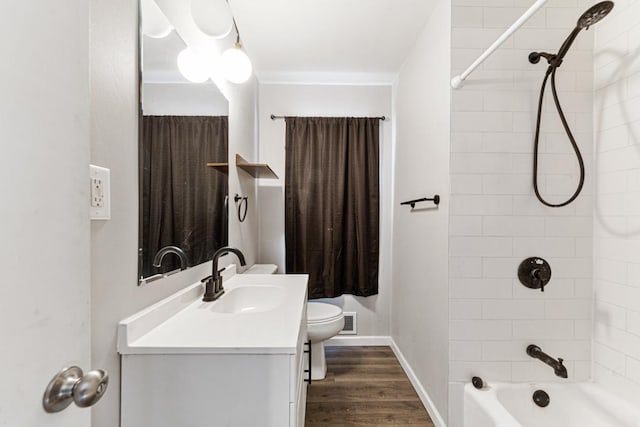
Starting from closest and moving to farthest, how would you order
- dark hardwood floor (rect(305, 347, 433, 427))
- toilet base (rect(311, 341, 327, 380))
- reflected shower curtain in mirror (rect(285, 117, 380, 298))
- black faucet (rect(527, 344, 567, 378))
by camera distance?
black faucet (rect(527, 344, 567, 378))
dark hardwood floor (rect(305, 347, 433, 427))
toilet base (rect(311, 341, 327, 380))
reflected shower curtain in mirror (rect(285, 117, 380, 298))

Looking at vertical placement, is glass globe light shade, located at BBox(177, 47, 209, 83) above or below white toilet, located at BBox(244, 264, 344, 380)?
above

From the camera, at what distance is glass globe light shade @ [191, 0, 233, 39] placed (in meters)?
1.34

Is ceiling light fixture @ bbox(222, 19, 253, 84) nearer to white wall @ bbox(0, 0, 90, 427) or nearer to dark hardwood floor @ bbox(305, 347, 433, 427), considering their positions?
white wall @ bbox(0, 0, 90, 427)

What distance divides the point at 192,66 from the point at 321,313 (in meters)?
1.73

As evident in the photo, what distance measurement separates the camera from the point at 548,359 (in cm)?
150

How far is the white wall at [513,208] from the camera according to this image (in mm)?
1589

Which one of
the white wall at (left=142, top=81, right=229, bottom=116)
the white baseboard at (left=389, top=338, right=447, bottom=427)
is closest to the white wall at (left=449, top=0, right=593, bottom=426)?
the white baseboard at (left=389, top=338, right=447, bottom=427)

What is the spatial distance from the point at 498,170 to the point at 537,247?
1.44 feet

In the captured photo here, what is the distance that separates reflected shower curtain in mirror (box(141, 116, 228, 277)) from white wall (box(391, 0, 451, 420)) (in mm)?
1220

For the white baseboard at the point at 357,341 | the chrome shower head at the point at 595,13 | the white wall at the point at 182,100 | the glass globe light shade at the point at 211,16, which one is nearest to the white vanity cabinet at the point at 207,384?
the white wall at the point at 182,100

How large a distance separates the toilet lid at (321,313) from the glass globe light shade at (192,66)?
158 centimetres

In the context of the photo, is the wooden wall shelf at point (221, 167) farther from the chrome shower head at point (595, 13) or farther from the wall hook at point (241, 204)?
the chrome shower head at point (595, 13)

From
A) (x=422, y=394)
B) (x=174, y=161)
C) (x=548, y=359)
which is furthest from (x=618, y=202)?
(x=174, y=161)

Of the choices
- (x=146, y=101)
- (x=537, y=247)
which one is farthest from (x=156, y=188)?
(x=537, y=247)
